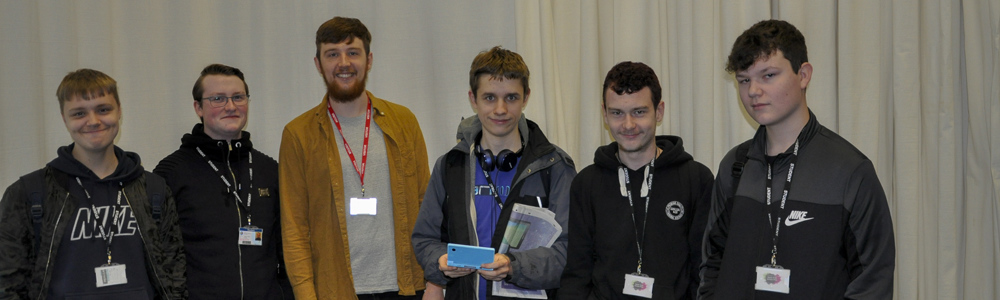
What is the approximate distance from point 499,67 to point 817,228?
1.42 metres

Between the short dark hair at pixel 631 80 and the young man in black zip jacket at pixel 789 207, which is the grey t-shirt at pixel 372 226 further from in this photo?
the young man in black zip jacket at pixel 789 207

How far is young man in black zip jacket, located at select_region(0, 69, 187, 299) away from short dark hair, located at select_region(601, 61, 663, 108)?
2.11 m

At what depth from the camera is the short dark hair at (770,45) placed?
242cm

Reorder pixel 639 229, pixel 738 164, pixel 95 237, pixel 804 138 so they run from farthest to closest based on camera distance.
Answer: pixel 95 237 < pixel 639 229 < pixel 738 164 < pixel 804 138

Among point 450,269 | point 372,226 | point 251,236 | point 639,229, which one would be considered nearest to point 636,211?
point 639,229

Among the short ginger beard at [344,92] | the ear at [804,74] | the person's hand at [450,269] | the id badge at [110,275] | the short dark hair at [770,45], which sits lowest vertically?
the id badge at [110,275]

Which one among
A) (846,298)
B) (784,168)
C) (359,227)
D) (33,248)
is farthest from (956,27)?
(33,248)

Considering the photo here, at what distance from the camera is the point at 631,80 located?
2812 millimetres

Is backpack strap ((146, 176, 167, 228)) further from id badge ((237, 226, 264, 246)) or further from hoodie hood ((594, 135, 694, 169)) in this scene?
hoodie hood ((594, 135, 694, 169))

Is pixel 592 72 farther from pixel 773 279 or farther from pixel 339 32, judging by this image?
pixel 773 279

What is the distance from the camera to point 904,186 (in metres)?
3.62

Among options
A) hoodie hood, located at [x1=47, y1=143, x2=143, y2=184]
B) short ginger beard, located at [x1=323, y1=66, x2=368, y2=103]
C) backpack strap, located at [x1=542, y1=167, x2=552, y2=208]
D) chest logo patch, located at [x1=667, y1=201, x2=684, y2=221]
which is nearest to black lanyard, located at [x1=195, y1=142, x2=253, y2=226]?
hoodie hood, located at [x1=47, y1=143, x2=143, y2=184]

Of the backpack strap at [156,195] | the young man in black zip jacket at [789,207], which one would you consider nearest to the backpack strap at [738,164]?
the young man in black zip jacket at [789,207]

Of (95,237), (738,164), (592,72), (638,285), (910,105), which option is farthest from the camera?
(592,72)
